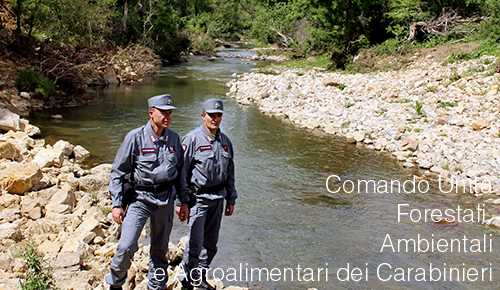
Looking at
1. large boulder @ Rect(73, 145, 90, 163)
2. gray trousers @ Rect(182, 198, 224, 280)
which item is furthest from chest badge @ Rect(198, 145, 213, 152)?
large boulder @ Rect(73, 145, 90, 163)

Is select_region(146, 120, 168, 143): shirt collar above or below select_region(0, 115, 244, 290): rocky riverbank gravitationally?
above

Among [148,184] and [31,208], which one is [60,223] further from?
[148,184]

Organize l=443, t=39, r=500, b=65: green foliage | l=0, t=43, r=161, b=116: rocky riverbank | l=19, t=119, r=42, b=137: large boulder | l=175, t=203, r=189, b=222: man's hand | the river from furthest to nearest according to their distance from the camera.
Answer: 1. l=443, t=39, r=500, b=65: green foliage
2. l=0, t=43, r=161, b=116: rocky riverbank
3. l=19, t=119, r=42, b=137: large boulder
4. the river
5. l=175, t=203, r=189, b=222: man's hand

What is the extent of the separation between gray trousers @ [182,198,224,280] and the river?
1.02 meters

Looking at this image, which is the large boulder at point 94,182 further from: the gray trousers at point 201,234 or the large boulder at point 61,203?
the gray trousers at point 201,234

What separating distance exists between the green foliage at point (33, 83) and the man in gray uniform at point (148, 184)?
43.8 ft

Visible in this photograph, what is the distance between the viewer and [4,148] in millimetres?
7977

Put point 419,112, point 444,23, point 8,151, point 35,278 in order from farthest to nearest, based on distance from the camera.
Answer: point 444,23, point 419,112, point 8,151, point 35,278

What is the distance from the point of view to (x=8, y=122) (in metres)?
10.6

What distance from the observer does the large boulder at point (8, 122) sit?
10516 mm

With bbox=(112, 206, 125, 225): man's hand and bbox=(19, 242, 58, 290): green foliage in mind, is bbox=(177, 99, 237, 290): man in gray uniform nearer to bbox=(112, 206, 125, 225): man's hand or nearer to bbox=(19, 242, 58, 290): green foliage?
bbox=(112, 206, 125, 225): man's hand

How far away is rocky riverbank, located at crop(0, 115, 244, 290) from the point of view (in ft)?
14.8

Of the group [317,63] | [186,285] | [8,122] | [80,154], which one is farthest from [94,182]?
[317,63]

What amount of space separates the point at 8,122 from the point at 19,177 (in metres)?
4.67
